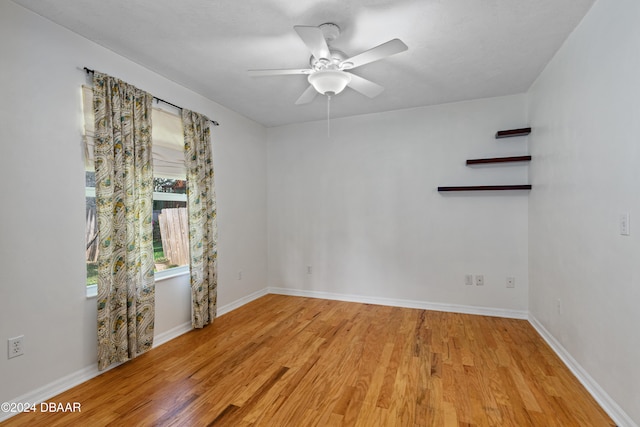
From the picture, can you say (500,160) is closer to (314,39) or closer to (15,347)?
(314,39)

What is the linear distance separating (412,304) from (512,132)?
2301 mm

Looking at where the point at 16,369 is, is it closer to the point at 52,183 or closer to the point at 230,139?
the point at 52,183

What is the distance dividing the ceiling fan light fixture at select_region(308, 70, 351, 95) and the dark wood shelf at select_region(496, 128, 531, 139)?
87.1 inches

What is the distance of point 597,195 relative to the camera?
1.94 metres

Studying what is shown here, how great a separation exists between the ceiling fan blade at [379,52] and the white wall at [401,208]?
1536mm

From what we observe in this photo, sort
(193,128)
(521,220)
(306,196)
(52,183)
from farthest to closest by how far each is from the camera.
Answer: (306,196) → (521,220) → (193,128) → (52,183)

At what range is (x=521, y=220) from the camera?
343 centimetres

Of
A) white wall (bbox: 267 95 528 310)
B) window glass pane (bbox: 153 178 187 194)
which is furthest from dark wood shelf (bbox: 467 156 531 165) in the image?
window glass pane (bbox: 153 178 187 194)

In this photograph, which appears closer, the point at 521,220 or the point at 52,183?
the point at 52,183

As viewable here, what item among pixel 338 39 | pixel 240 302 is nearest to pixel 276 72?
pixel 338 39

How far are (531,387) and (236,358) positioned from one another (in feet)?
7.22

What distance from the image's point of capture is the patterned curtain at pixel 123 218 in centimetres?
228

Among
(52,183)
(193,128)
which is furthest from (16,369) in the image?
(193,128)

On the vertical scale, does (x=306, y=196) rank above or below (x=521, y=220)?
above
